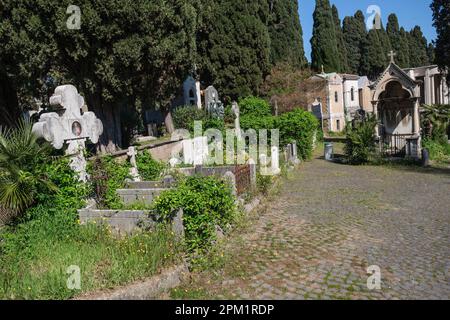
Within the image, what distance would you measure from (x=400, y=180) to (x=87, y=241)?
11.3m

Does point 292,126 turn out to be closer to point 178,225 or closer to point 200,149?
point 200,149

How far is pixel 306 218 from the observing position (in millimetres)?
8836

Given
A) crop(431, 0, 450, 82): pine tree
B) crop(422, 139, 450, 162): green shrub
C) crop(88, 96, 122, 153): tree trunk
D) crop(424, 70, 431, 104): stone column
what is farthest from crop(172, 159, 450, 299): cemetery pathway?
crop(424, 70, 431, 104): stone column

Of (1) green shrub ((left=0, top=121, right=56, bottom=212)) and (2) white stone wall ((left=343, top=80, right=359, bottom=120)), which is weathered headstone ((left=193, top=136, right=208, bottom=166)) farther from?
(2) white stone wall ((left=343, top=80, right=359, bottom=120))

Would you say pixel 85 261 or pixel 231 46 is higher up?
pixel 231 46

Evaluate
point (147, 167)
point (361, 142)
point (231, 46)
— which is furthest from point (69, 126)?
point (231, 46)

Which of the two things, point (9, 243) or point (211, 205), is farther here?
point (211, 205)

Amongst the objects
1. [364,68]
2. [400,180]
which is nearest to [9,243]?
[400,180]

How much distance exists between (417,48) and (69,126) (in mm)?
66209

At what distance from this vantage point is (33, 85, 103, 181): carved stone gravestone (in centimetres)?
771

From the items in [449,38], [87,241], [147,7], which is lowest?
[87,241]

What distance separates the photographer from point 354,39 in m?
55.9
